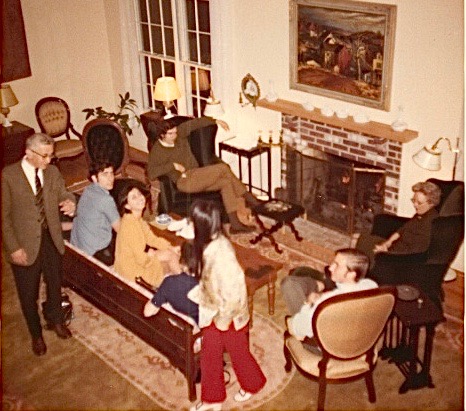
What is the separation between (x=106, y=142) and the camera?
22.8 ft

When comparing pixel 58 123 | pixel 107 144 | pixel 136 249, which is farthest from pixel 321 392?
pixel 58 123

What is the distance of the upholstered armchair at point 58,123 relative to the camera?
795 cm

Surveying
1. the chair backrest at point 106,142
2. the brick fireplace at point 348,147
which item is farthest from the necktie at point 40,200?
the brick fireplace at point 348,147

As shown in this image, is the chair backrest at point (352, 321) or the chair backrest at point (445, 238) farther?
the chair backrest at point (445, 238)

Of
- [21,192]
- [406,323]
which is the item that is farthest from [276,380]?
[21,192]

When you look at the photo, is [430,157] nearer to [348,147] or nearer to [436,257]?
[436,257]

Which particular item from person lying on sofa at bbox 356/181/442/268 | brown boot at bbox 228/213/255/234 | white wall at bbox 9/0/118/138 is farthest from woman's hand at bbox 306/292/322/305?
white wall at bbox 9/0/118/138

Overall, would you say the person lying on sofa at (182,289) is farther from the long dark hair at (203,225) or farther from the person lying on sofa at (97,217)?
the person lying on sofa at (97,217)

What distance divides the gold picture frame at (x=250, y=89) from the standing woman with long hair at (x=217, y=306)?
316 centimetres

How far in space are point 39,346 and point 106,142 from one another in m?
2.79

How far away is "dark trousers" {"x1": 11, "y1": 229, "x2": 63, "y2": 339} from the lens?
454 cm

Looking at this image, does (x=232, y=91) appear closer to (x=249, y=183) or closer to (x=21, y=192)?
(x=249, y=183)

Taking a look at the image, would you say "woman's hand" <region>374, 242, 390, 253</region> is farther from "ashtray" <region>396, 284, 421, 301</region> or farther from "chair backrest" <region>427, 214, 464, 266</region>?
"ashtray" <region>396, 284, 421, 301</region>

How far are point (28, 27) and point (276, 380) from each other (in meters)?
5.81
